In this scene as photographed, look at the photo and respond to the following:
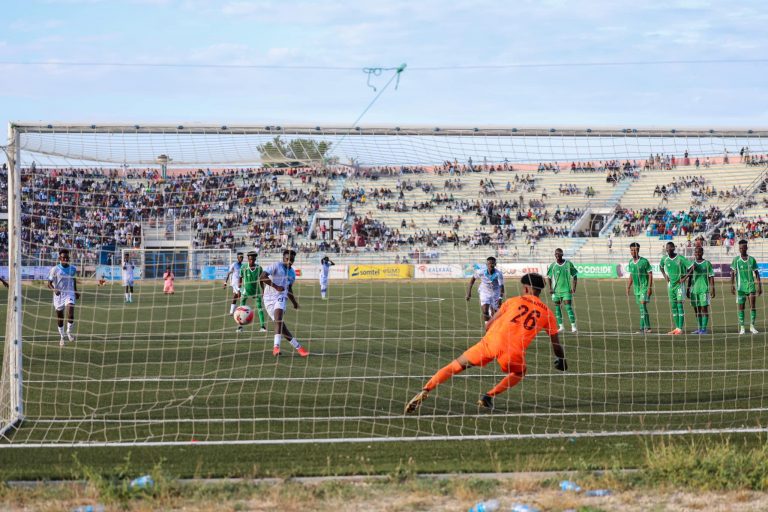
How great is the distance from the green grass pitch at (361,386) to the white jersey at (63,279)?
1.10 metres

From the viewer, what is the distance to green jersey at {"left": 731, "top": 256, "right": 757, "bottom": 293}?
18.2m

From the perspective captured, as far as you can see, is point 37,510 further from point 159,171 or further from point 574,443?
point 159,171

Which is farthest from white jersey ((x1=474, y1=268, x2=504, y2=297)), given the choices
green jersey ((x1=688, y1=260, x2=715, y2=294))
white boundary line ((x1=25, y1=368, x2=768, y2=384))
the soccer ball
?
white boundary line ((x1=25, y1=368, x2=768, y2=384))

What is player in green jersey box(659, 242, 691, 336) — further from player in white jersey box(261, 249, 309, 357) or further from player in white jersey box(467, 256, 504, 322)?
player in white jersey box(261, 249, 309, 357)

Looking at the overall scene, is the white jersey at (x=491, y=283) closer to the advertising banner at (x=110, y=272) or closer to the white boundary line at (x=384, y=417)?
the advertising banner at (x=110, y=272)

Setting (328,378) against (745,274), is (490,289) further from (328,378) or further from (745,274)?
(328,378)

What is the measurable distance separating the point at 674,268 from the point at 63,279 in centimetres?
1129

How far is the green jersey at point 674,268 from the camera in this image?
1783 cm

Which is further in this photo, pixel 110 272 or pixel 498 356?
pixel 110 272

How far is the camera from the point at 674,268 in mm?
17828

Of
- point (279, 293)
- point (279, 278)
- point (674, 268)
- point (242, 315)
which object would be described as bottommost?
point (242, 315)

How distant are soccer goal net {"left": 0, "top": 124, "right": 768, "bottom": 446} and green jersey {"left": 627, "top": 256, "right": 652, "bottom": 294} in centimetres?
5

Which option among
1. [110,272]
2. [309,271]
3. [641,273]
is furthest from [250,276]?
[309,271]

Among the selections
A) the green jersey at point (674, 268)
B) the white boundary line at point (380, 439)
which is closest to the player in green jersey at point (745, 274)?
the green jersey at point (674, 268)
